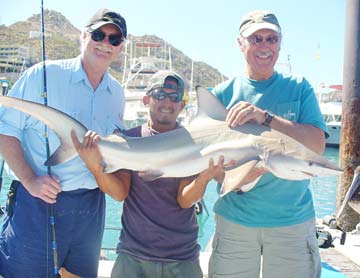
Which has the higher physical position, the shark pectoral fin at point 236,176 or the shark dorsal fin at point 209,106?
the shark dorsal fin at point 209,106

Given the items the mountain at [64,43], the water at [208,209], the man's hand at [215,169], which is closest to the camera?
the man's hand at [215,169]

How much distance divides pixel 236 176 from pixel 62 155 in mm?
1126

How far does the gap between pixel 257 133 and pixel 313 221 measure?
32.9 inches

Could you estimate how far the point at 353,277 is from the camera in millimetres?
4016

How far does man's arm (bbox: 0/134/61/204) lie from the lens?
262 centimetres

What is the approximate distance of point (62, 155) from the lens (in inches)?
102

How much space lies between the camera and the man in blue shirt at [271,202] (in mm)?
2705

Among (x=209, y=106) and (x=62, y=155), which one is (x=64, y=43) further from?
(x=209, y=106)

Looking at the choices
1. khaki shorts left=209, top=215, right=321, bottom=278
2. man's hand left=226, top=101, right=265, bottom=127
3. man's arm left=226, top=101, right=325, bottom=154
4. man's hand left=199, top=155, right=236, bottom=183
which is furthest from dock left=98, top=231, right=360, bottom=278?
man's hand left=226, top=101, right=265, bottom=127

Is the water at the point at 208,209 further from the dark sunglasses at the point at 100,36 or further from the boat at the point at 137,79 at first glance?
the boat at the point at 137,79

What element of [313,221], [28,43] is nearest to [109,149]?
[313,221]

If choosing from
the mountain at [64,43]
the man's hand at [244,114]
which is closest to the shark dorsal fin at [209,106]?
the man's hand at [244,114]

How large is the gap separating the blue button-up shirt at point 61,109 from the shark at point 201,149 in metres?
0.27

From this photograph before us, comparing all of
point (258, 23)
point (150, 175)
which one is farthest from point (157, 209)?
point (258, 23)
